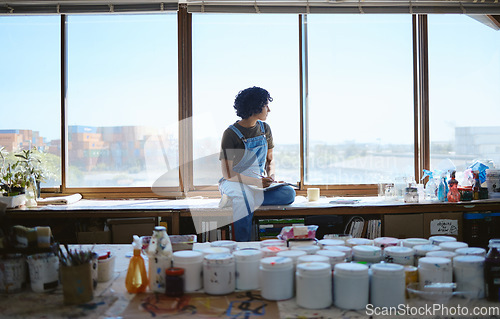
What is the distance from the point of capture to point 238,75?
4289mm

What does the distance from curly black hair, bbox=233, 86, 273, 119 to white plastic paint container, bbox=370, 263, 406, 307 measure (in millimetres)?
2541

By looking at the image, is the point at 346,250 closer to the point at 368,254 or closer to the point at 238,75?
the point at 368,254

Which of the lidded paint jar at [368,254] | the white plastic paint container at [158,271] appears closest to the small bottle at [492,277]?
the lidded paint jar at [368,254]

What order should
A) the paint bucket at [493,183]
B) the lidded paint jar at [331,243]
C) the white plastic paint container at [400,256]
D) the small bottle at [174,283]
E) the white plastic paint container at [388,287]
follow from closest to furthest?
the white plastic paint container at [388,287] < the small bottle at [174,283] < the white plastic paint container at [400,256] < the lidded paint jar at [331,243] < the paint bucket at [493,183]

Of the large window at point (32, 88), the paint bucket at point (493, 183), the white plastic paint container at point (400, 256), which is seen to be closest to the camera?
the white plastic paint container at point (400, 256)

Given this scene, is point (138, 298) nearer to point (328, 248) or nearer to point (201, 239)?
point (328, 248)

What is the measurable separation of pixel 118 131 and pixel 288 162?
163cm

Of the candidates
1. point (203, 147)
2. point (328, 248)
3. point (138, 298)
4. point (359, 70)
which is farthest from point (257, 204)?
point (138, 298)

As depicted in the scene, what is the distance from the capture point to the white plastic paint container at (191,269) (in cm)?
154

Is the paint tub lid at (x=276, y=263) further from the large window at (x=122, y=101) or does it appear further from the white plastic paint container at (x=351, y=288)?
the large window at (x=122, y=101)

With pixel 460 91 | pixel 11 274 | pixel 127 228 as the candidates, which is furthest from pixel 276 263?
pixel 460 91

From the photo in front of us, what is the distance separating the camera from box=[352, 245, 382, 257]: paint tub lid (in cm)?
164

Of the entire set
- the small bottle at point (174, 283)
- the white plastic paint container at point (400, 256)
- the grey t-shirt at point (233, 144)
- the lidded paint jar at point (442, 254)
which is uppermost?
the grey t-shirt at point (233, 144)

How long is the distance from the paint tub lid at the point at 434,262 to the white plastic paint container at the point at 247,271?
0.54 metres
